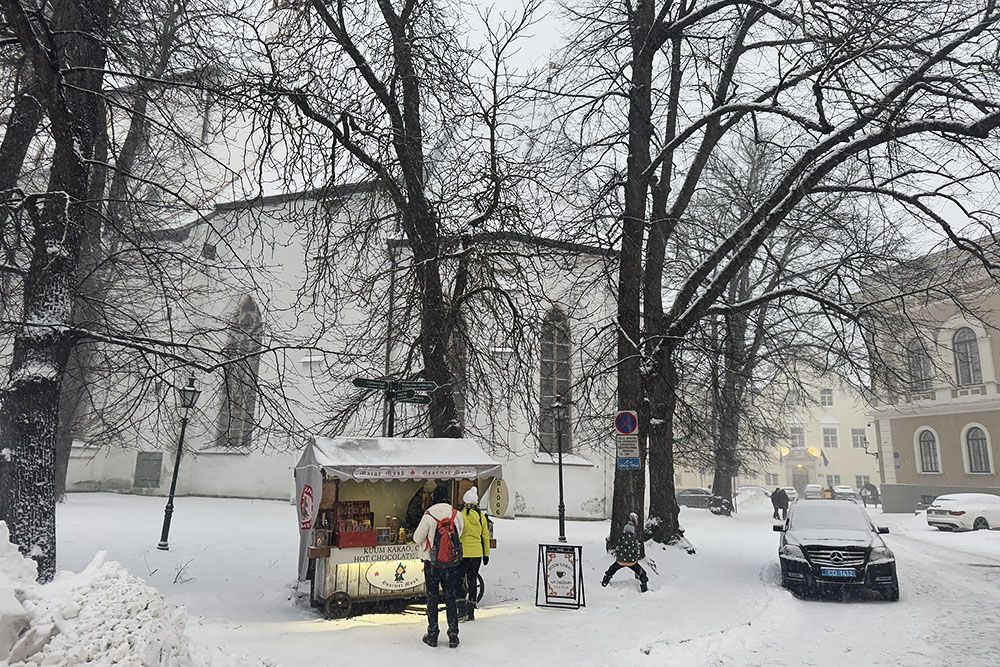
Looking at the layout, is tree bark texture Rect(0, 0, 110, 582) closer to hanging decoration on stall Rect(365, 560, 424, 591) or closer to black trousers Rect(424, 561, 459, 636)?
hanging decoration on stall Rect(365, 560, 424, 591)

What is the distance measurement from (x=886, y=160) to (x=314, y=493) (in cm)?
1215

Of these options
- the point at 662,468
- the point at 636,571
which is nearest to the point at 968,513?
the point at 662,468

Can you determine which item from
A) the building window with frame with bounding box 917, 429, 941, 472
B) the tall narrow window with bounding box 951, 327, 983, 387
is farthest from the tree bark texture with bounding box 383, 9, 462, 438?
the building window with frame with bounding box 917, 429, 941, 472

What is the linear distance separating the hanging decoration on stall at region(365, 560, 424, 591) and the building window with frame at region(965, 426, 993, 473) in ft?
117

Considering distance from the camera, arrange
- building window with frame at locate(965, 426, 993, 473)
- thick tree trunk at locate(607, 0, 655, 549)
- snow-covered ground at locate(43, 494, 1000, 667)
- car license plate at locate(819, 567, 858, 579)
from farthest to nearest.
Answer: building window with frame at locate(965, 426, 993, 473) < thick tree trunk at locate(607, 0, 655, 549) < car license plate at locate(819, 567, 858, 579) < snow-covered ground at locate(43, 494, 1000, 667)

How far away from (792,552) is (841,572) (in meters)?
0.83

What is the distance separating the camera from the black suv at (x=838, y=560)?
39.0ft

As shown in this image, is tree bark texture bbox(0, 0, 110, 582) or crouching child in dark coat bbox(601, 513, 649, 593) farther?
crouching child in dark coat bbox(601, 513, 649, 593)

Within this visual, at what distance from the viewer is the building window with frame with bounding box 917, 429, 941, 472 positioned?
38.1 meters

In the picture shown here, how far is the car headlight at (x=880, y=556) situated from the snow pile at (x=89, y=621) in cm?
1045

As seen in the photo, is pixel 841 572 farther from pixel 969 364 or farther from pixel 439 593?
pixel 969 364

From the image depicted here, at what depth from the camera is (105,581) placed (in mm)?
5926

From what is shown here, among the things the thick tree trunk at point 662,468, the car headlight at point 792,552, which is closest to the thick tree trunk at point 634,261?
the thick tree trunk at point 662,468

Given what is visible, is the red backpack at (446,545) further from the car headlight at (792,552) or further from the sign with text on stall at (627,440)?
the car headlight at (792,552)
